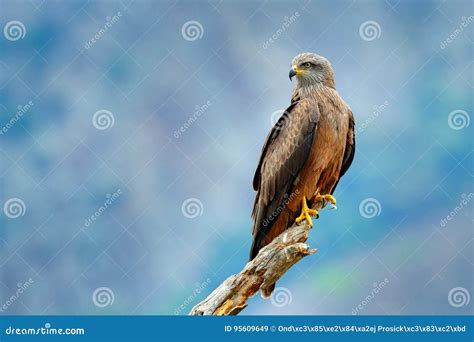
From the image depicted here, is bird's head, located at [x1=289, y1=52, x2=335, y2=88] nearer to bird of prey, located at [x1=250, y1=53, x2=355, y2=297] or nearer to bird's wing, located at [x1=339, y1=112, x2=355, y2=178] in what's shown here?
bird of prey, located at [x1=250, y1=53, x2=355, y2=297]

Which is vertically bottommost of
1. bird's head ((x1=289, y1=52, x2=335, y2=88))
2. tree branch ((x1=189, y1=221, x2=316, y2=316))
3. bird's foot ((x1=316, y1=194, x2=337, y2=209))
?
tree branch ((x1=189, y1=221, x2=316, y2=316))

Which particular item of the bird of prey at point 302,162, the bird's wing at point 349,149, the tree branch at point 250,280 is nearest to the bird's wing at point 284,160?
the bird of prey at point 302,162

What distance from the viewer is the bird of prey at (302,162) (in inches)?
326

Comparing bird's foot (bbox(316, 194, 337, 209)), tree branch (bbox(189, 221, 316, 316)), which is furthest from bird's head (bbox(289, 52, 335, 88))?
tree branch (bbox(189, 221, 316, 316))

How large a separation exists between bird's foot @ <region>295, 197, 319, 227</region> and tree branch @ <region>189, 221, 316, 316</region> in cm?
71

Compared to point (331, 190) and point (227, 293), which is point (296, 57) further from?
point (227, 293)

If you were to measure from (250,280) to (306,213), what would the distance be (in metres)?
1.38

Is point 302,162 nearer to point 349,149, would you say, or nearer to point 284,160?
point 284,160

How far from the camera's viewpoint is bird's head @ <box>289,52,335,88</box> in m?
8.89

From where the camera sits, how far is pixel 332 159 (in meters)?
8.38

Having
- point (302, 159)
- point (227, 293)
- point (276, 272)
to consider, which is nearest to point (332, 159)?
point (302, 159)

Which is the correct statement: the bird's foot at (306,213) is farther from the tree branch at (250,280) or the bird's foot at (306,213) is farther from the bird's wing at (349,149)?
the bird's wing at (349,149)

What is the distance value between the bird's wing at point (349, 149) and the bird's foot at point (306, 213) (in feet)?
3.17

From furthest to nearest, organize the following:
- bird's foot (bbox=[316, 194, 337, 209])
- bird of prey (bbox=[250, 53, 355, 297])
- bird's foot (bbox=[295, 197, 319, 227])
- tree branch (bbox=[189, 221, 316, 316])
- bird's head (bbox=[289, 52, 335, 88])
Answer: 1. bird's head (bbox=[289, 52, 335, 88])
2. bird's foot (bbox=[316, 194, 337, 209])
3. bird of prey (bbox=[250, 53, 355, 297])
4. bird's foot (bbox=[295, 197, 319, 227])
5. tree branch (bbox=[189, 221, 316, 316])
